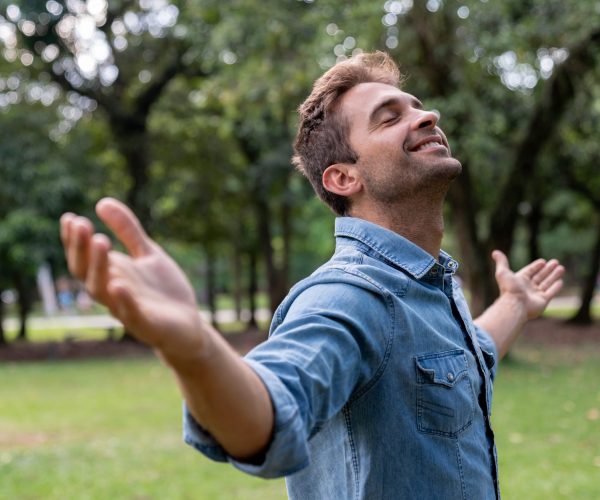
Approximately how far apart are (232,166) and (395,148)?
2027cm

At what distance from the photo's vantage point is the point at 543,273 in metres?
3.31

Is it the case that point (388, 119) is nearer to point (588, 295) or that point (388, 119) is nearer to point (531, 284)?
point (531, 284)

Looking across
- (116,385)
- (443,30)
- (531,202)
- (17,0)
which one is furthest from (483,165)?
(17,0)

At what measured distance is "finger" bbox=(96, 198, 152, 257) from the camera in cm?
130

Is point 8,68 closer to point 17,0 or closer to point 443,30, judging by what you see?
point 17,0

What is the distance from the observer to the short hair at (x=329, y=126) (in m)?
2.20

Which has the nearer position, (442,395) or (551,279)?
(442,395)

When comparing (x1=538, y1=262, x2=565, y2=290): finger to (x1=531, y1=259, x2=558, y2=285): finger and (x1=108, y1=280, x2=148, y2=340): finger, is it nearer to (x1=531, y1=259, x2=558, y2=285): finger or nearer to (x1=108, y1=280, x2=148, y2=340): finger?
(x1=531, y1=259, x2=558, y2=285): finger

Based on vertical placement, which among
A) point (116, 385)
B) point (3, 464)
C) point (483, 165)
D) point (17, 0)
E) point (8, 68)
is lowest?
point (116, 385)

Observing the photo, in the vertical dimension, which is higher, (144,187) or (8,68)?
(8,68)

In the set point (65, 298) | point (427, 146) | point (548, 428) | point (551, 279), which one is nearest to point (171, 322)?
point (427, 146)

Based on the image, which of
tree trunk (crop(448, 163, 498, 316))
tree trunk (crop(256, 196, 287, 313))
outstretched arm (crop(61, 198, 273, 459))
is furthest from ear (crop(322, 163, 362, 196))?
tree trunk (crop(256, 196, 287, 313))

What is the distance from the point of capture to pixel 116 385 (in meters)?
14.4

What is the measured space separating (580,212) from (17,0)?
58.0 feet
